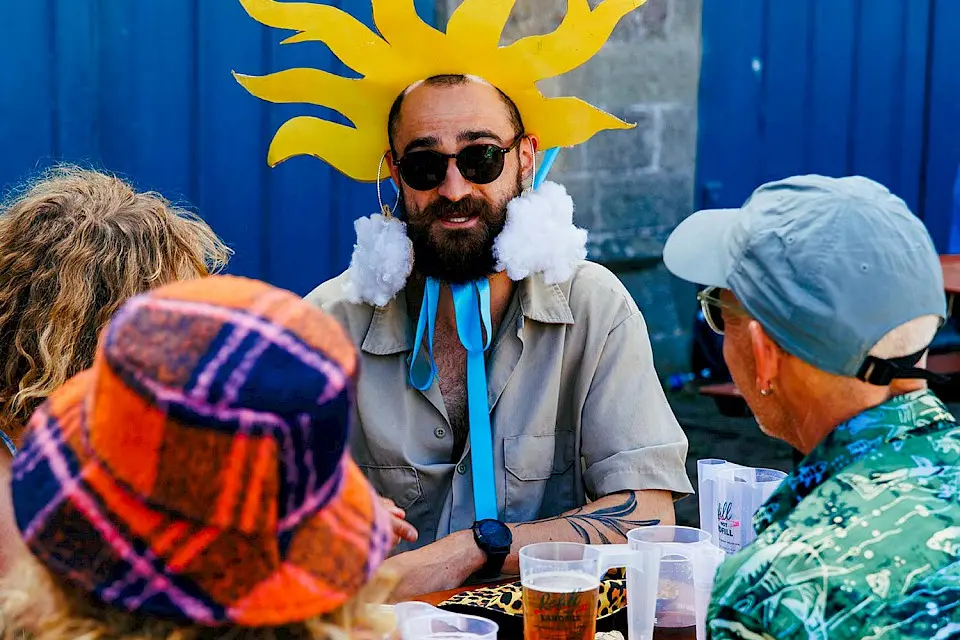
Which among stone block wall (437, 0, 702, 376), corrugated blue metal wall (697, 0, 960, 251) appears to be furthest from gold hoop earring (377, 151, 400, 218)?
corrugated blue metal wall (697, 0, 960, 251)

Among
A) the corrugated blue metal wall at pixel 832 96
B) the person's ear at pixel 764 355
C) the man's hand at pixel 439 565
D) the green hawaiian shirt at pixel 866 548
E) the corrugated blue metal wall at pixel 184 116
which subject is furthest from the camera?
the corrugated blue metal wall at pixel 832 96

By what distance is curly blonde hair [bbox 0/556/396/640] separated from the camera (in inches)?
44.9

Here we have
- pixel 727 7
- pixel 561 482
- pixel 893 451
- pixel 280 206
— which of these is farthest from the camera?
pixel 727 7

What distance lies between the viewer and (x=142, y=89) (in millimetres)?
Result: 4859

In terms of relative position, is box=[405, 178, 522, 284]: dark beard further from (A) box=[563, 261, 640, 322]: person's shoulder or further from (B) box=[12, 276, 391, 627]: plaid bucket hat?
(B) box=[12, 276, 391, 627]: plaid bucket hat

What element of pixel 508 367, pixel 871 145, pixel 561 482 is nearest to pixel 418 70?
pixel 508 367

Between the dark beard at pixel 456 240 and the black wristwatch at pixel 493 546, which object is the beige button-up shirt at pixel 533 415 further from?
the black wristwatch at pixel 493 546

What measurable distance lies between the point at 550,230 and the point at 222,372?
2034mm

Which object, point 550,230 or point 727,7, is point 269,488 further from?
point 727,7

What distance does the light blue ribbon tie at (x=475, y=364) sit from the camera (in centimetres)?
→ 284

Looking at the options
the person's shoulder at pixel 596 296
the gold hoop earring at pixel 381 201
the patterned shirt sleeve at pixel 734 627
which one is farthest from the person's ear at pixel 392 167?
the patterned shirt sleeve at pixel 734 627

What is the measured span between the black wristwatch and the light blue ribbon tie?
166mm

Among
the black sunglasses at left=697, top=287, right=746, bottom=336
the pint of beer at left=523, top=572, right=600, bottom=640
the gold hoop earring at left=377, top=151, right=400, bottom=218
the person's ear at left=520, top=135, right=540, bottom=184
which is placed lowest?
the pint of beer at left=523, top=572, right=600, bottom=640

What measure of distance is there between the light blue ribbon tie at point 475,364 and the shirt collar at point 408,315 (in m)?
0.05
